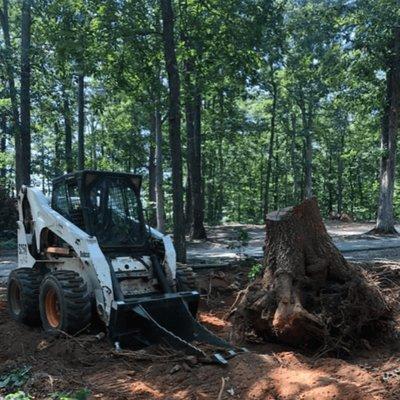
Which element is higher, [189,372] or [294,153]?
[294,153]

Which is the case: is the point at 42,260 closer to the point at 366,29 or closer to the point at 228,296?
the point at 228,296

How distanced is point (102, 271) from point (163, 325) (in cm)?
113

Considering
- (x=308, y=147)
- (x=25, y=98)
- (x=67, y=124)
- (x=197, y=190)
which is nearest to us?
(x=25, y=98)

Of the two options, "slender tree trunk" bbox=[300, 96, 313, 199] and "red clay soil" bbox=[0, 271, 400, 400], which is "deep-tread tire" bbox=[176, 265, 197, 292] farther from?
"slender tree trunk" bbox=[300, 96, 313, 199]

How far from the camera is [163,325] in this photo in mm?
7074

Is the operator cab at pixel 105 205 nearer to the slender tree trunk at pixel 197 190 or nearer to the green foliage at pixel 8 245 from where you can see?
the slender tree trunk at pixel 197 190

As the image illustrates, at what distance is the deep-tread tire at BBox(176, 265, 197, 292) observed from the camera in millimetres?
8266

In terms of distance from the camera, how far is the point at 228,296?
1047 centimetres

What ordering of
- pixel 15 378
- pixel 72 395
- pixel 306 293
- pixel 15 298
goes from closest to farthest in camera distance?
pixel 72 395 → pixel 15 378 → pixel 306 293 → pixel 15 298

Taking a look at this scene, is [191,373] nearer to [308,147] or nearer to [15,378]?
[15,378]

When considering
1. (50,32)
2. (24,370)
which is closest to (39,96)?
(50,32)

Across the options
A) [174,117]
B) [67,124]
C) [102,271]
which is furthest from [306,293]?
[67,124]

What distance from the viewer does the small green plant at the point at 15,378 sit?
17.9 ft

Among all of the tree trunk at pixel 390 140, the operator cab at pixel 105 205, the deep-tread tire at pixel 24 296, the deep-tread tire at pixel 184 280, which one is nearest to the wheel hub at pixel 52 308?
the deep-tread tire at pixel 24 296
